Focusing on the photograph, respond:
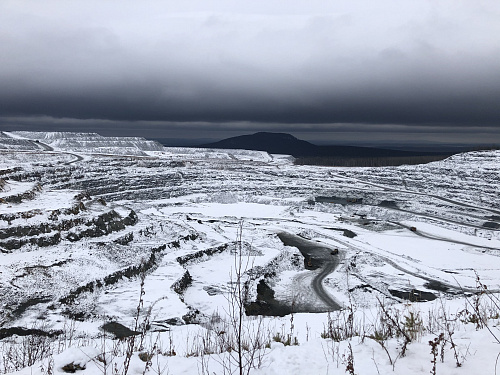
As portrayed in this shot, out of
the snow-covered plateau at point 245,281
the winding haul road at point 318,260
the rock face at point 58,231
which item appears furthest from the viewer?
the winding haul road at point 318,260

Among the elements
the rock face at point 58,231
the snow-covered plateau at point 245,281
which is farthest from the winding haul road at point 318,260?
Answer: the rock face at point 58,231

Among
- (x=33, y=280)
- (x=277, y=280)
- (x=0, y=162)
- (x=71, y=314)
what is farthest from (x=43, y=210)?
(x=0, y=162)

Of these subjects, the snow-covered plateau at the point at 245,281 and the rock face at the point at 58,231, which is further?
the rock face at the point at 58,231

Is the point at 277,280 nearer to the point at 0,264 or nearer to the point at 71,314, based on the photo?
the point at 71,314

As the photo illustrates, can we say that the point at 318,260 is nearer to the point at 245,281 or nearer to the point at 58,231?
the point at 245,281

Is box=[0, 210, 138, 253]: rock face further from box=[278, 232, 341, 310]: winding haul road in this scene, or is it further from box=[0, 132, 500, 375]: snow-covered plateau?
box=[278, 232, 341, 310]: winding haul road

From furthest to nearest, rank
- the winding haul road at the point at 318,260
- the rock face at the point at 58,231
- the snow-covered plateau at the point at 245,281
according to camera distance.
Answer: the winding haul road at the point at 318,260 → the rock face at the point at 58,231 → the snow-covered plateau at the point at 245,281

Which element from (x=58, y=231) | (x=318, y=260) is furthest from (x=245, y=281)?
(x=58, y=231)

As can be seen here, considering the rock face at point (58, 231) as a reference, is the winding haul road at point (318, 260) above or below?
below

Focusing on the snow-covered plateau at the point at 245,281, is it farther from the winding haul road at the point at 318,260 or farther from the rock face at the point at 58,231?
the winding haul road at the point at 318,260
